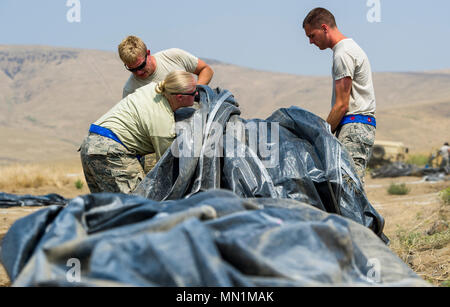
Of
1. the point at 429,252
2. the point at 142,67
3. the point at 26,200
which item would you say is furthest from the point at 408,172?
the point at 142,67

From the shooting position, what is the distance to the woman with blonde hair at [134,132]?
3.93 meters

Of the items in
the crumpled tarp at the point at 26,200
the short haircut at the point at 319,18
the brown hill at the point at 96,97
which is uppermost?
the short haircut at the point at 319,18

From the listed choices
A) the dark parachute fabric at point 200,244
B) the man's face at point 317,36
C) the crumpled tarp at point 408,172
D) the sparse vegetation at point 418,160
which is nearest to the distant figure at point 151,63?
the man's face at point 317,36

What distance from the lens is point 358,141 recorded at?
14.4ft

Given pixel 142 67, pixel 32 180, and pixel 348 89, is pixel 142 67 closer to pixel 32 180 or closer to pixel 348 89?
pixel 348 89

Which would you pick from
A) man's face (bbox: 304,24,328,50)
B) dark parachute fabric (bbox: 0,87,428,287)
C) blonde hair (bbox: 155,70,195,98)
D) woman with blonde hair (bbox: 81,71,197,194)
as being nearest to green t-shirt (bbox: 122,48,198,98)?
woman with blonde hair (bbox: 81,71,197,194)

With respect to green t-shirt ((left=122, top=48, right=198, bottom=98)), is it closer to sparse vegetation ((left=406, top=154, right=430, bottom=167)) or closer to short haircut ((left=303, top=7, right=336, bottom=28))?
short haircut ((left=303, top=7, right=336, bottom=28))

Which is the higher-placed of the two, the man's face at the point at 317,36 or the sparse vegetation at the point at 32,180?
the man's face at the point at 317,36

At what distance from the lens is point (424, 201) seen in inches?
419

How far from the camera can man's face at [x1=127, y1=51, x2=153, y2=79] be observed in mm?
4391

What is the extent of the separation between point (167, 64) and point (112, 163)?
1.05 m

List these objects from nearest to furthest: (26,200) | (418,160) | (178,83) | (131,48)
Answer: (178,83) < (131,48) < (26,200) < (418,160)

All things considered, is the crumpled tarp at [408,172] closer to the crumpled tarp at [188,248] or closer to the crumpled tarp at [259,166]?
the crumpled tarp at [259,166]

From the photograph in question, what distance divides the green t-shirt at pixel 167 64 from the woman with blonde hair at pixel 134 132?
0.54m
